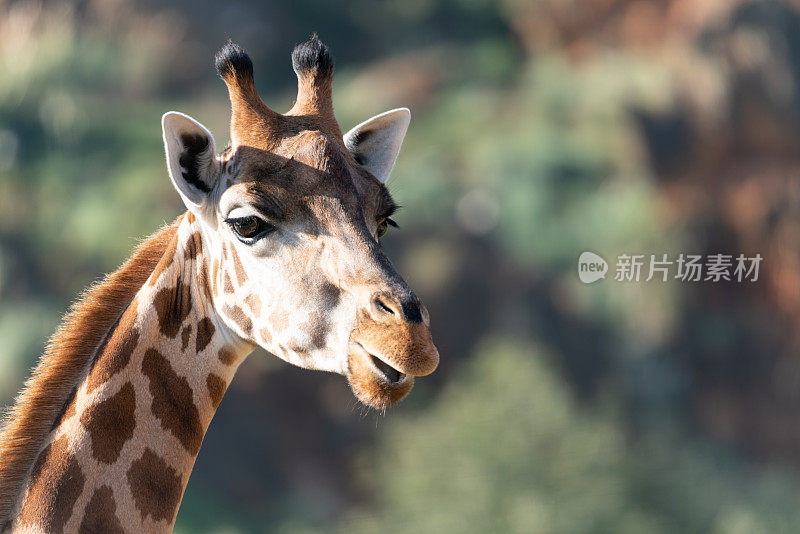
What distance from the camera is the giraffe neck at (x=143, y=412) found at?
2561 mm

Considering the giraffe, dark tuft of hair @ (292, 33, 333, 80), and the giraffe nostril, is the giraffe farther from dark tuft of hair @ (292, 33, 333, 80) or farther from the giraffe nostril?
dark tuft of hair @ (292, 33, 333, 80)

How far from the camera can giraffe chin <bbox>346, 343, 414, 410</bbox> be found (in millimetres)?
2516

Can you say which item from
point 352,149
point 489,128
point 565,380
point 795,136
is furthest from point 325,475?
point 352,149

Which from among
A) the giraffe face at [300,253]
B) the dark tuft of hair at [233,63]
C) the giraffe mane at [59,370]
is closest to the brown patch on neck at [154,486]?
Result: the giraffe mane at [59,370]

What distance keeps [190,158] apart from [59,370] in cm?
73

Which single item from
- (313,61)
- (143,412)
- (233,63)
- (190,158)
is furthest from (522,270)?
(143,412)

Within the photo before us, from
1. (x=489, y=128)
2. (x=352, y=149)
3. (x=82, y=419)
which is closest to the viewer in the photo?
(x=82, y=419)

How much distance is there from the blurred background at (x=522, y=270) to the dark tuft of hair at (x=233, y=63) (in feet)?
46.9

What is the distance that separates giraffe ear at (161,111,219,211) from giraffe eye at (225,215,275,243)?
14 cm

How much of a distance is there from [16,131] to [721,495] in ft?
51.0

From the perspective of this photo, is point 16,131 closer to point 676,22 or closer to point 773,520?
point 676,22

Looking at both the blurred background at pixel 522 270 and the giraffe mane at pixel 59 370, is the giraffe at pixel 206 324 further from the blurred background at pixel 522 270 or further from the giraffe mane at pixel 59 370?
the blurred background at pixel 522 270

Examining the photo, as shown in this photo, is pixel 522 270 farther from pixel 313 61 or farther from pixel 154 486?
pixel 154 486

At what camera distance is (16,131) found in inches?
714
